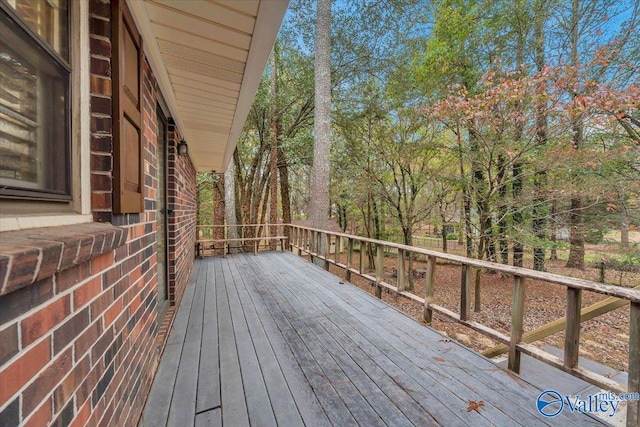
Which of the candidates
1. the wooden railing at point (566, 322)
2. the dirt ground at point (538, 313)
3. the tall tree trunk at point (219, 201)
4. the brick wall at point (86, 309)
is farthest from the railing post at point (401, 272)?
the tall tree trunk at point (219, 201)

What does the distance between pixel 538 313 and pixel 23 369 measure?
28.0 ft

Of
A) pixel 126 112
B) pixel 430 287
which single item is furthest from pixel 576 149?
pixel 126 112

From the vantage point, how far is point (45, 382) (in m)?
0.69

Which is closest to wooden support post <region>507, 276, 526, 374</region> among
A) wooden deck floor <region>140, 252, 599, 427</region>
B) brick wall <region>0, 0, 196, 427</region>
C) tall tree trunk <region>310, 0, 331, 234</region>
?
wooden deck floor <region>140, 252, 599, 427</region>

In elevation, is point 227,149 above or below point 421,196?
above

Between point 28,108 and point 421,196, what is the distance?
8.46 meters

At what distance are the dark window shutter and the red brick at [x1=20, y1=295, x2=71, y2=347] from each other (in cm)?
48

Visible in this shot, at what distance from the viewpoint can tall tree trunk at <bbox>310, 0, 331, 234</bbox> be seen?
6.12m

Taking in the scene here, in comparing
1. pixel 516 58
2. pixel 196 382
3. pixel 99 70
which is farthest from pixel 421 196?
pixel 99 70

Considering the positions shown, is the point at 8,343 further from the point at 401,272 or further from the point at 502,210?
the point at 502,210

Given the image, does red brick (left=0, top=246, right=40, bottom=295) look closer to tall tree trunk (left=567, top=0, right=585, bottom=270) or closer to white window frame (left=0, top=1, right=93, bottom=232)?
white window frame (left=0, top=1, right=93, bottom=232)

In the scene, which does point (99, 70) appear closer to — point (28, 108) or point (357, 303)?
point (28, 108)

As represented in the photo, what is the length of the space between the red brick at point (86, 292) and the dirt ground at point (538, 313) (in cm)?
382

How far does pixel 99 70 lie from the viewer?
110 cm
